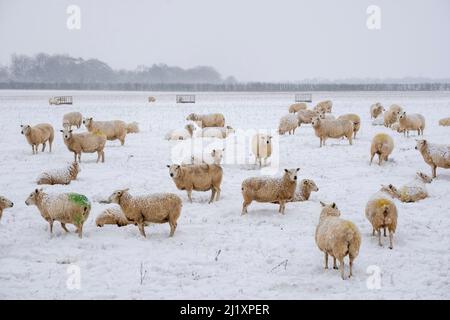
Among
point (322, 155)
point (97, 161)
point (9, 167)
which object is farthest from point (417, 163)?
point (9, 167)

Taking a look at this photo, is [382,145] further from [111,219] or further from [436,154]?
[111,219]

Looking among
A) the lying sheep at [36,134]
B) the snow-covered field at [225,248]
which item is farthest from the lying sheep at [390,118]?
the lying sheep at [36,134]

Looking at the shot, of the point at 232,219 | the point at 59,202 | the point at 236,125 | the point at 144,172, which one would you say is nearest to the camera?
the point at 59,202

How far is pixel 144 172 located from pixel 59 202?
633cm

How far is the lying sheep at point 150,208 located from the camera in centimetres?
1048

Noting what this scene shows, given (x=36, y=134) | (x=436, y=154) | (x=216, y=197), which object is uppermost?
(x=36, y=134)

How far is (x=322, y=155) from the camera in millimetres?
19359

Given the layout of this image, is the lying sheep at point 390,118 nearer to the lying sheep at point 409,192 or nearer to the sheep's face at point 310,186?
the lying sheep at point 409,192

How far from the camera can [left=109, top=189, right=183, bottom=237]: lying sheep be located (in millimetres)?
10477

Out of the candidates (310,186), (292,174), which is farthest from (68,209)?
(310,186)

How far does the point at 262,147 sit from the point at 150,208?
8088 mm

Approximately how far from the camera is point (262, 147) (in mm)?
17844

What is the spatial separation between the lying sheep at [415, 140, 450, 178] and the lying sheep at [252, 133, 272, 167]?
518 centimetres
